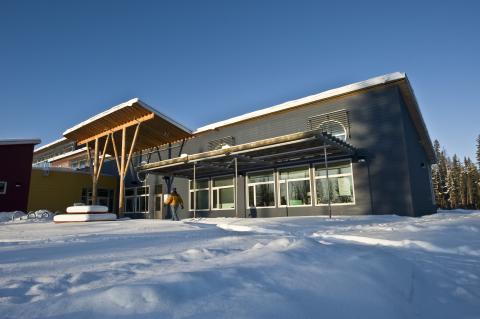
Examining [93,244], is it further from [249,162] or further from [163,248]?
[249,162]

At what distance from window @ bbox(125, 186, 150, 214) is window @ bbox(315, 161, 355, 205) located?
12.9 meters

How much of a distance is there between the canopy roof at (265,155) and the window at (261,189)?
53 centimetres

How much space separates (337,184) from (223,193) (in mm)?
6646

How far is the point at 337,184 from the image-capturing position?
13.7m

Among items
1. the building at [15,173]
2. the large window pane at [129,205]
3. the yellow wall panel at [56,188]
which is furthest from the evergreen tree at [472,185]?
the building at [15,173]

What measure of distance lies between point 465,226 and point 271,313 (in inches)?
256

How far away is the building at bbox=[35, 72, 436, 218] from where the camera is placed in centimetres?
1252

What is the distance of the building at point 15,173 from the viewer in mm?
18203

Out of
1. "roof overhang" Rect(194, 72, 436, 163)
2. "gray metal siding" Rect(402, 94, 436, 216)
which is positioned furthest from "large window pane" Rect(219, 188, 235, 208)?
"gray metal siding" Rect(402, 94, 436, 216)

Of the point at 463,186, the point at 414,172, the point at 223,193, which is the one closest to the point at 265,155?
the point at 223,193

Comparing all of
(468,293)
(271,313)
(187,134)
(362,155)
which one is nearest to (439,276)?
(468,293)

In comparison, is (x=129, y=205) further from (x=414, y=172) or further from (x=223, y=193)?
(x=414, y=172)

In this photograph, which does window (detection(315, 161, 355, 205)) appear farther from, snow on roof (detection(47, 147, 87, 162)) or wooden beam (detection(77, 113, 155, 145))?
snow on roof (detection(47, 147, 87, 162))

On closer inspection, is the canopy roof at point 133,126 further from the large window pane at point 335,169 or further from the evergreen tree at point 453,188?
the evergreen tree at point 453,188
